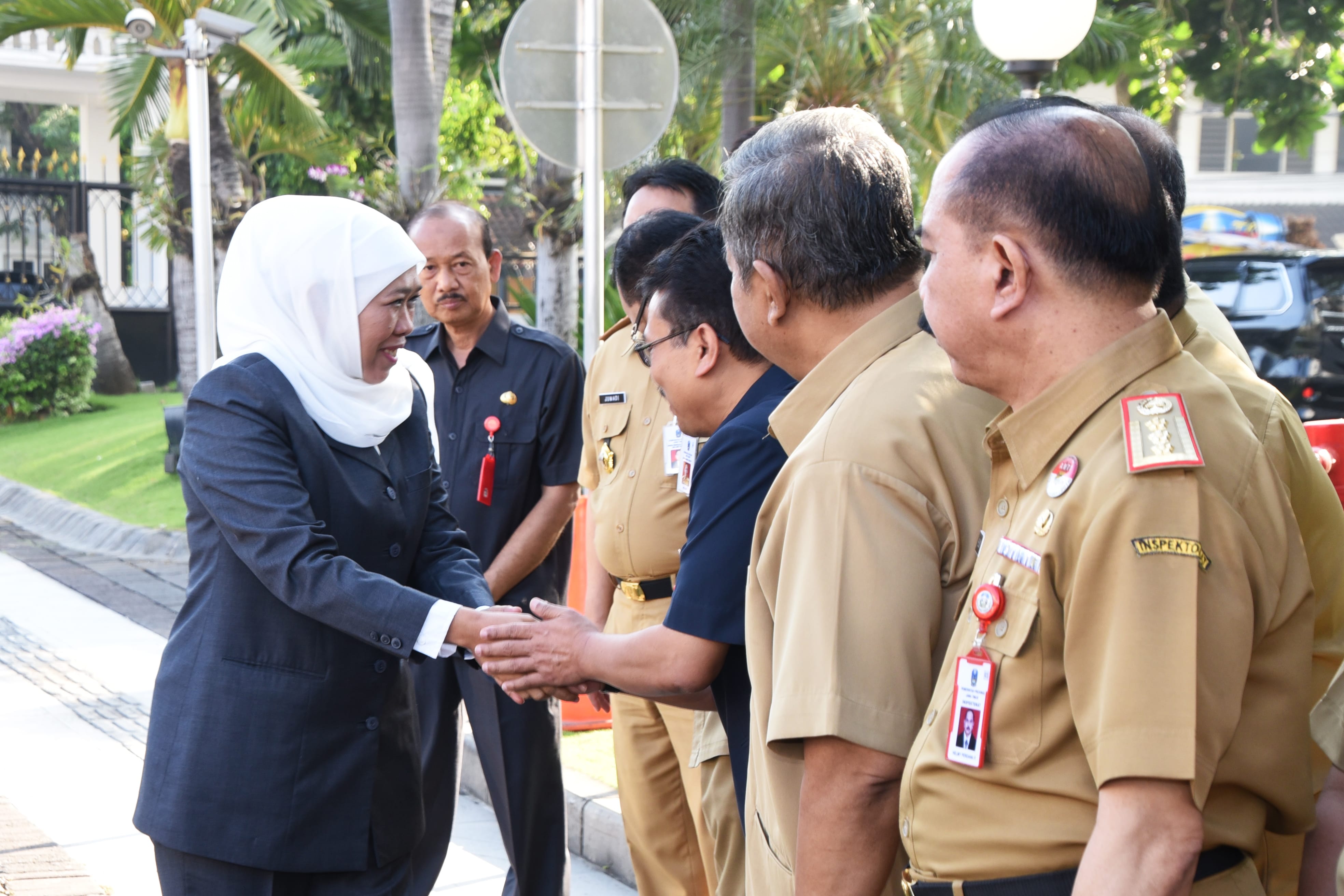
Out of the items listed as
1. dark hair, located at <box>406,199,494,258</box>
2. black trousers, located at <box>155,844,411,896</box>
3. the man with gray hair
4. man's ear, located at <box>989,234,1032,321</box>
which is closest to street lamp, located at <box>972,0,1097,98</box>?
dark hair, located at <box>406,199,494,258</box>

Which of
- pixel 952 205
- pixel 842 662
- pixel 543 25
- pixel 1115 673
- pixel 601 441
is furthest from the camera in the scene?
pixel 543 25

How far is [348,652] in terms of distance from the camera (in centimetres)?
263

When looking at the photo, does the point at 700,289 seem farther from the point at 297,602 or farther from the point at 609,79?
the point at 609,79

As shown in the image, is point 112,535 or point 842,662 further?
point 112,535

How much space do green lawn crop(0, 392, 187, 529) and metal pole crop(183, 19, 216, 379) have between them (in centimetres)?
235

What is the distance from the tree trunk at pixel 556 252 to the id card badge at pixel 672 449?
19.0 ft

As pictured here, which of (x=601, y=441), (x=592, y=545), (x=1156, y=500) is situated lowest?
(x=592, y=545)

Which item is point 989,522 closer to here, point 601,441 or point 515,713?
point 601,441

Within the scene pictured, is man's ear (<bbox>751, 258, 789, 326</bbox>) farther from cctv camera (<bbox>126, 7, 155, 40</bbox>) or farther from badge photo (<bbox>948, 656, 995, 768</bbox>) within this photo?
cctv camera (<bbox>126, 7, 155, 40</bbox>)

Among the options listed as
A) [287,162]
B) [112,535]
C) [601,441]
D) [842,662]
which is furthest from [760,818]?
[287,162]

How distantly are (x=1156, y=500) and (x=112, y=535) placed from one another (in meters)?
9.95

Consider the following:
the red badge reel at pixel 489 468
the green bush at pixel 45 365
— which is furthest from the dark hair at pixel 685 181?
the green bush at pixel 45 365

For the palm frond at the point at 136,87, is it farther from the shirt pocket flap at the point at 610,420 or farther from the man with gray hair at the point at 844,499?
the man with gray hair at the point at 844,499

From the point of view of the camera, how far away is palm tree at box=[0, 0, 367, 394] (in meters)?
12.5
